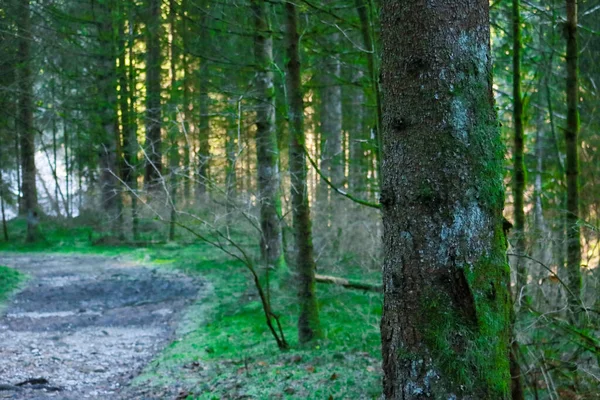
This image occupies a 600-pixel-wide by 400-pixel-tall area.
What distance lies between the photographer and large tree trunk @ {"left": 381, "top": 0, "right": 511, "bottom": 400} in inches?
97.7

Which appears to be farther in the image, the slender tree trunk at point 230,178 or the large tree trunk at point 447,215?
the slender tree trunk at point 230,178

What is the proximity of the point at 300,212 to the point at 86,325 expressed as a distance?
5.14m

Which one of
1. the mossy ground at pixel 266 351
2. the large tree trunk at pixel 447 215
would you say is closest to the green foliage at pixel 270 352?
the mossy ground at pixel 266 351

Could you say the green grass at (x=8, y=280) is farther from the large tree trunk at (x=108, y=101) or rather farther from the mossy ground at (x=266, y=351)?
the large tree trunk at (x=108, y=101)

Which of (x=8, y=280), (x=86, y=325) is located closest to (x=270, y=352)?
(x=86, y=325)

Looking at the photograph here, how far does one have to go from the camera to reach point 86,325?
1070 cm

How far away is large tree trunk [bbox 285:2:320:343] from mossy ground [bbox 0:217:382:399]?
32 cm

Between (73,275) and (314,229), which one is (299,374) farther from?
A: (73,275)

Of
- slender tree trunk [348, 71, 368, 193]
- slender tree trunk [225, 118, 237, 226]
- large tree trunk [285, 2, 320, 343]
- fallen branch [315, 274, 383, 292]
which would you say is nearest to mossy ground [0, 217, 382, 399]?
fallen branch [315, 274, 383, 292]

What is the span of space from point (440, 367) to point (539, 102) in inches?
418

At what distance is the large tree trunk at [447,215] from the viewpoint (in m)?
2.48

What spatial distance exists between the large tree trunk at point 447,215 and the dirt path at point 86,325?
4868 millimetres

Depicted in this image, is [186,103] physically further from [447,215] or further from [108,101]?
[447,215]

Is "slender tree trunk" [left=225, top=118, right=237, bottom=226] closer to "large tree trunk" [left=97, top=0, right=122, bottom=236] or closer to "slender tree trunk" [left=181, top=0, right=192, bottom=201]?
"slender tree trunk" [left=181, top=0, right=192, bottom=201]
